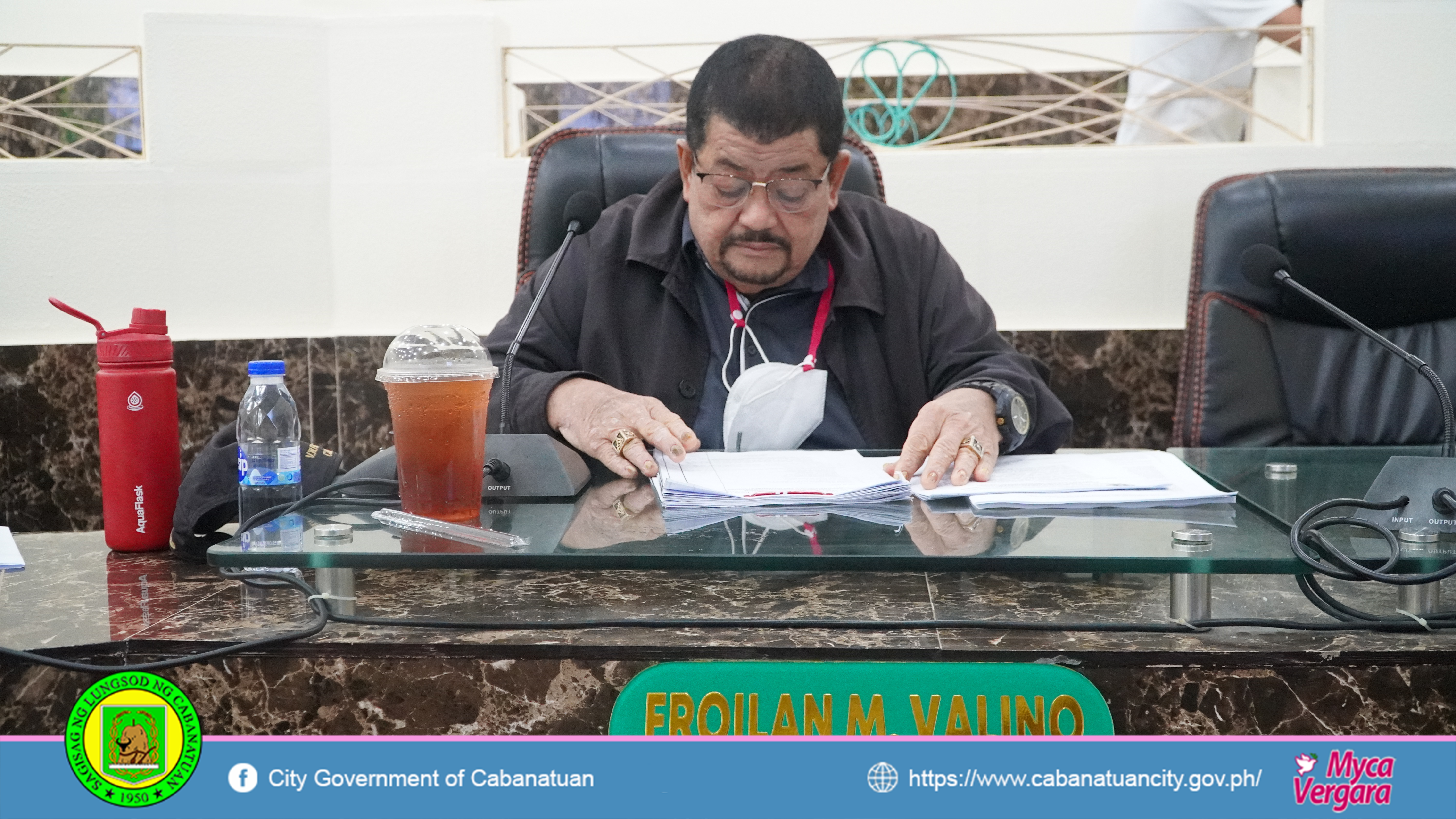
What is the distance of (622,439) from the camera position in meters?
1.21

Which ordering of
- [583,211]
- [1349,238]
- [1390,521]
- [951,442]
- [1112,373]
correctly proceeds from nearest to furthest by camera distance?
1. [1390,521]
2. [951,442]
3. [583,211]
4. [1349,238]
5. [1112,373]

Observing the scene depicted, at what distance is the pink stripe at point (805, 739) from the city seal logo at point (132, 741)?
3cm

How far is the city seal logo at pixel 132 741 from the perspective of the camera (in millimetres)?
660

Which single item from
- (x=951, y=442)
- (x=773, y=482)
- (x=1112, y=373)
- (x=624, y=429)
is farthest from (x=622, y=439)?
(x=1112, y=373)

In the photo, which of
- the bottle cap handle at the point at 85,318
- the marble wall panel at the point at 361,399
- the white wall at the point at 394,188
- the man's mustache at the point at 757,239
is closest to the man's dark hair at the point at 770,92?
the man's mustache at the point at 757,239

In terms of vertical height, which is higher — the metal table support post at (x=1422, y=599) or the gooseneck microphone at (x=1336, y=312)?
the gooseneck microphone at (x=1336, y=312)

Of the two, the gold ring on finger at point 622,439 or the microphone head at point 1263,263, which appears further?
Answer: the microphone head at point 1263,263

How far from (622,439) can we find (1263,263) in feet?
2.52

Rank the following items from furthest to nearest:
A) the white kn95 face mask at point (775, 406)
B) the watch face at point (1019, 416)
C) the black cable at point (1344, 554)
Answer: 1. the white kn95 face mask at point (775, 406)
2. the watch face at point (1019, 416)
3. the black cable at point (1344, 554)

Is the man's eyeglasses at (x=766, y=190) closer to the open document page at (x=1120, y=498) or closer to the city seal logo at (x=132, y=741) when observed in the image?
the open document page at (x=1120, y=498)
